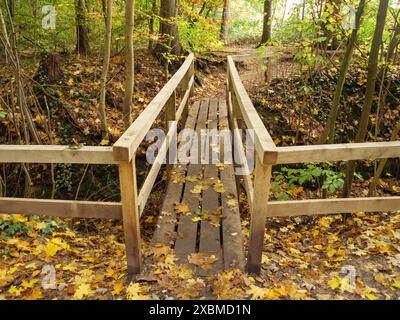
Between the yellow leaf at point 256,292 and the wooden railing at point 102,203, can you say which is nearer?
the wooden railing at point 102,203

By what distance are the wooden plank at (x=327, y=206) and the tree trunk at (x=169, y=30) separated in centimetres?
672

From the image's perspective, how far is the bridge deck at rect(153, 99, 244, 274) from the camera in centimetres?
343

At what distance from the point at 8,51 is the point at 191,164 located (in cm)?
314

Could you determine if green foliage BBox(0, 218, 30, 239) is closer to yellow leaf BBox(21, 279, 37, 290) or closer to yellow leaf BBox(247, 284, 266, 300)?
yellow leaf BBox(21, 279, 37, 290)

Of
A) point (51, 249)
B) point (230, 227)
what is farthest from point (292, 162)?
point (51, 249)

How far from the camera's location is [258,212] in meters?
2.87

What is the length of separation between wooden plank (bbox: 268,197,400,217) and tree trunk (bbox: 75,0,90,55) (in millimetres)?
7439

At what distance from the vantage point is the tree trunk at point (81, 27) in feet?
26.8

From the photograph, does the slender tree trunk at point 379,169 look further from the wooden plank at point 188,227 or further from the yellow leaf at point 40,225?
the yellow leaf at point 40,225

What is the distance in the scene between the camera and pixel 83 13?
815 cm

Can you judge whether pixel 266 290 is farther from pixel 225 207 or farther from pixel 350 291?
pixel 225 207

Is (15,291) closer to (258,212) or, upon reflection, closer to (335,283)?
(258,212)

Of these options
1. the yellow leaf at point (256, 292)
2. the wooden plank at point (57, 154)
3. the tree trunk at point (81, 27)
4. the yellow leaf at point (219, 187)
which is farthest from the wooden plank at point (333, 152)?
the tree trunk at point (81, 27)
